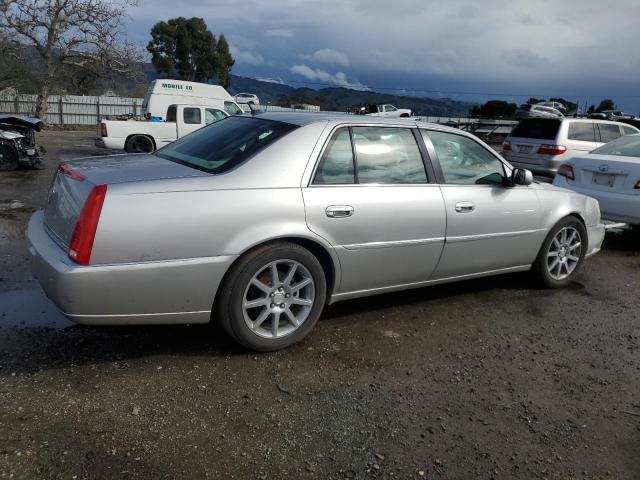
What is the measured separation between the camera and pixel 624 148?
24.3 ft

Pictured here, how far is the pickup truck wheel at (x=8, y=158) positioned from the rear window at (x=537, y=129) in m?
10.7

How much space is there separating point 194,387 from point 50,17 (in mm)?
30610

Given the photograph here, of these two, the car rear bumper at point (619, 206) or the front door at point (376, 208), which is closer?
the front door at point (376, 208)

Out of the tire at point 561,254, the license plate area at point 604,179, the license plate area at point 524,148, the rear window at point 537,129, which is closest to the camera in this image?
the tire at point 561,254

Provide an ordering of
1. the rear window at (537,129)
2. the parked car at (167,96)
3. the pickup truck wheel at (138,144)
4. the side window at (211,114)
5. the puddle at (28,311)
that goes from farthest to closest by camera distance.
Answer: the parked car at (167,96), the side window at (211,114), the pickup truck wheel at (138,144), the rear window at (537,129), the puddle at (28,311)

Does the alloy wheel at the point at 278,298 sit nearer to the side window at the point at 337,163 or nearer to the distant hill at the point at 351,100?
the side window at the point at 337,163

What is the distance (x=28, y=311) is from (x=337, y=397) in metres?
2.49

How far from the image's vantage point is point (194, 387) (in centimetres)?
314

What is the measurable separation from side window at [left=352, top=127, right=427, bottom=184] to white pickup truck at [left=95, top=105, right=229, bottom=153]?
38.5 feet

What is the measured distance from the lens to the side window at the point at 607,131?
11.9 metres

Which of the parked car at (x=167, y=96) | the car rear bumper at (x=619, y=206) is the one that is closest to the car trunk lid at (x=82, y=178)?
the car rear bumper at (x=619, y=206)

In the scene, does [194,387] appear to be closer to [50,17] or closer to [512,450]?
[512,450]

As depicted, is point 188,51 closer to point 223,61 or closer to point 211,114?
point 223,61

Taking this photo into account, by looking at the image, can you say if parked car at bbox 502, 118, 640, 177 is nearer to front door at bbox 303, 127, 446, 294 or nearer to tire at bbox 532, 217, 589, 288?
tire at bbox 532, 217, 589, 288
